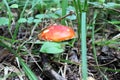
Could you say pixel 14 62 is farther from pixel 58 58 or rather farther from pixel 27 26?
pixel 27 26

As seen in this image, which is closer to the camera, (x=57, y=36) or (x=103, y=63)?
(x=57, y=36)

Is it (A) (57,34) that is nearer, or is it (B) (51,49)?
(B) (51,49)

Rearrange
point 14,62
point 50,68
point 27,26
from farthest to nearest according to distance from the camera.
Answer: point 27,26
point 14,62
point 50,68

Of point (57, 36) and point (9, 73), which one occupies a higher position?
point (57, 36)

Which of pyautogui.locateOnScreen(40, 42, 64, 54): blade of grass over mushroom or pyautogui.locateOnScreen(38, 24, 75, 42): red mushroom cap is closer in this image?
pyautogui.locateOnScreen(40, 42, 64, 54): blade of grass over mushroom

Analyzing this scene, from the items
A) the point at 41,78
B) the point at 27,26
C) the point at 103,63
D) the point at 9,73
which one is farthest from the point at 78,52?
the point at 27,26

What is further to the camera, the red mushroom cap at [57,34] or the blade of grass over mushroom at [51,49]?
the red mushroom cap at [57,34]

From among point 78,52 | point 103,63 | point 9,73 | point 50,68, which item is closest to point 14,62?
point 9,73

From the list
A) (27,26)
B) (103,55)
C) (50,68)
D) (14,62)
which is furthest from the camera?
(27,26)

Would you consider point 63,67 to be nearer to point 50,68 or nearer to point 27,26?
point 50,68
